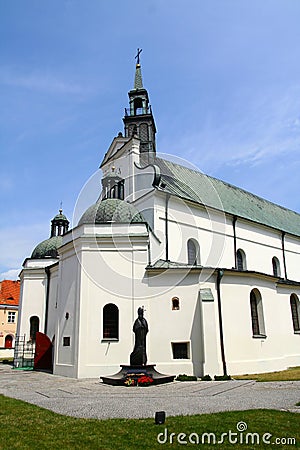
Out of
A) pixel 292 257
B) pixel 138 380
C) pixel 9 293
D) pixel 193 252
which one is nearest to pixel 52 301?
pixel 193 252

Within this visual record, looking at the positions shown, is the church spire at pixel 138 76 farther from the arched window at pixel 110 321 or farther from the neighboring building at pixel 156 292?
the arched window at pixel 110 321

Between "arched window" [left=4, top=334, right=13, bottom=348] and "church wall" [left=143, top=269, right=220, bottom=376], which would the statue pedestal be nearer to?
"church wall" [left=143, top=269, right=220, bottom=376]

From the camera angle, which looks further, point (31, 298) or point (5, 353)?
point (5, 353)

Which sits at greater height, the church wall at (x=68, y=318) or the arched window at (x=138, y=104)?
the arched window at (x=138, y=104)

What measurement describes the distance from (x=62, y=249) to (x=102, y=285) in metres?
3.45

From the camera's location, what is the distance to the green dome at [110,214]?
1830cm

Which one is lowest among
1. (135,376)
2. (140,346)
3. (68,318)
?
(135,376)

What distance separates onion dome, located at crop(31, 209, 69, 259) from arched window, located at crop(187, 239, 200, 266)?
8408 mm

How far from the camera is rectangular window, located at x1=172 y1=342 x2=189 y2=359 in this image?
1648 centimetres

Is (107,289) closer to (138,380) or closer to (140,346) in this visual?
(140,346)

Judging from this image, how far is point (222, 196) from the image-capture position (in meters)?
27.9

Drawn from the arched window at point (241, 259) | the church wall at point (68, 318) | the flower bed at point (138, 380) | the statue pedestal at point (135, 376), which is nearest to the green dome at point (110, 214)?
the church wall at point (68, 318)

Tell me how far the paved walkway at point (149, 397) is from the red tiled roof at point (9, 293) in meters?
28.7

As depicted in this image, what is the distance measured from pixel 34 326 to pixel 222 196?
15.3 m
